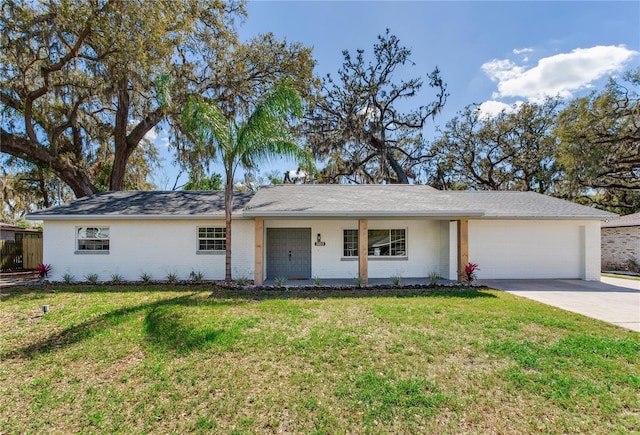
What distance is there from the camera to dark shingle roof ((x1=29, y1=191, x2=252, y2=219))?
1064 centimetres

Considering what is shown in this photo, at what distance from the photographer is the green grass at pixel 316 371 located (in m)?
3.30

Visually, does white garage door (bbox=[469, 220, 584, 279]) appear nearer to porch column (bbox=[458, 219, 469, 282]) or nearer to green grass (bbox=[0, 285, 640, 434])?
porch column (bbox=[458, 219, 469, 282])

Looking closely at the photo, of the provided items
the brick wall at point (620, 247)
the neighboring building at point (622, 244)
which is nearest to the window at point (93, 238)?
the neighboring building at point (622, 244)

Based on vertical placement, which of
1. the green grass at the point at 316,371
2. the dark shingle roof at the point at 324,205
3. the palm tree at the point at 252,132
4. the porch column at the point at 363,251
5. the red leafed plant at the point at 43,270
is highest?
the palm tree at the point at 252,132

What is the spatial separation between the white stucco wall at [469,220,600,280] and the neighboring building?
A: 5.47 metres

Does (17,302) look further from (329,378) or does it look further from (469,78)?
(469,78)

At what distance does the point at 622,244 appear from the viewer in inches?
596

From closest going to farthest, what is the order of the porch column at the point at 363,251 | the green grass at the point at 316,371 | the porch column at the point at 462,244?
the green grass at the point at 316,371, the porch column at the point at 363,251, the porch column at the point at 462,244

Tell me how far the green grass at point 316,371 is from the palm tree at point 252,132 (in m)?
4.46

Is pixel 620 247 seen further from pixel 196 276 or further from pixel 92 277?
pixel 92 277

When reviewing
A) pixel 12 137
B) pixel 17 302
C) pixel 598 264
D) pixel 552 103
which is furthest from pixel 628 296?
pixel 12 137

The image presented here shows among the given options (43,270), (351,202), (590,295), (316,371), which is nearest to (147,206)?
(43,270)

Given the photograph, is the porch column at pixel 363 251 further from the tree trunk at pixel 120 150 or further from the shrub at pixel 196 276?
the tree trunk at pixel 120 150

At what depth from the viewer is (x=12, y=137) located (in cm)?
1441
